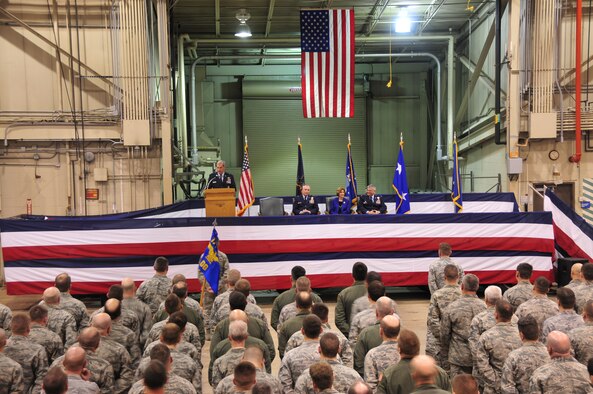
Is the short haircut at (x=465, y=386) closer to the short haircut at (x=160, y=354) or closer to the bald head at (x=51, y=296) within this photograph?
the short haircut at (x=160, y=354)

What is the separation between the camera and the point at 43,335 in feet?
18.8

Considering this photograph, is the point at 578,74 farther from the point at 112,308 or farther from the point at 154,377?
the point at 154,377

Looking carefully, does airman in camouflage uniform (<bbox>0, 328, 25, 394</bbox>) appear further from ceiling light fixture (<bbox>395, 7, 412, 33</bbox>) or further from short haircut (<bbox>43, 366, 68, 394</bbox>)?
ceiling light fixture (<bbox>395, 7, 412, 33</bbox>)

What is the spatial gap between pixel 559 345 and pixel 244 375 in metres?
2.40

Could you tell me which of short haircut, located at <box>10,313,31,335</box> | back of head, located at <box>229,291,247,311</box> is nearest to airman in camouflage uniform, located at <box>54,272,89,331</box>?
short haircut, located at <box>10,313,31,335</box>

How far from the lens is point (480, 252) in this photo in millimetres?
11398

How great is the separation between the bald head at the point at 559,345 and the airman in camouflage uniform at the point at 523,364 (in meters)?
0.31

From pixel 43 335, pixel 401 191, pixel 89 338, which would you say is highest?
pixel 401 191

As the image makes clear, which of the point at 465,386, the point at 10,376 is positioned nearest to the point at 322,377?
the point at 465,386

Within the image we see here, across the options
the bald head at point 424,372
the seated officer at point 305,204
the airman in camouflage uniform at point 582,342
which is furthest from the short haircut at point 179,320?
the seated officer at point 305,204

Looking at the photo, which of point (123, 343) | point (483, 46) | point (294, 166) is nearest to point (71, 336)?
point (123, 343)

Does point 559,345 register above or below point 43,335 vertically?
above

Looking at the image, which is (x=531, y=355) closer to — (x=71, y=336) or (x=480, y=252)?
(x=71, y=336)

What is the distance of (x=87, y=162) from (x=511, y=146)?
10.8 m
